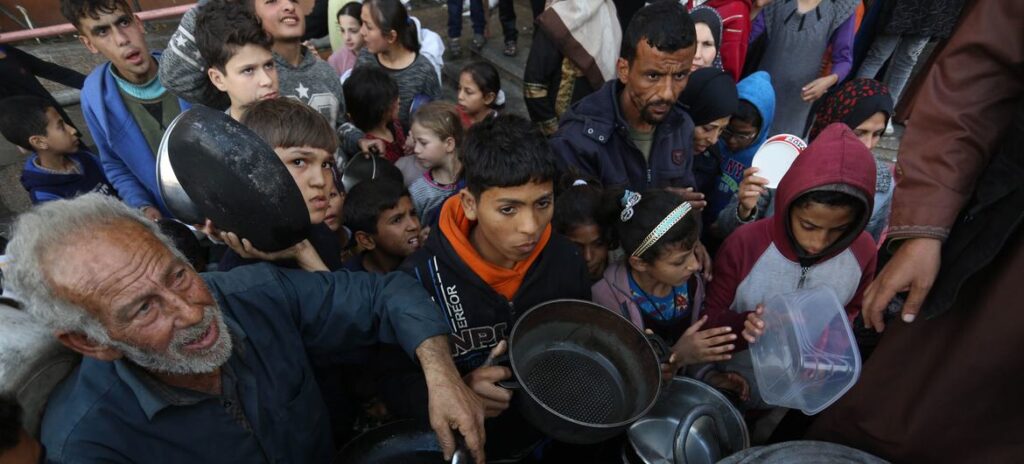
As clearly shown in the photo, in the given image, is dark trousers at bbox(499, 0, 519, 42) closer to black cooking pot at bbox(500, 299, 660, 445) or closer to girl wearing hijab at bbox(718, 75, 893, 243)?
girl wearing hijab at bbox(718, 75, 893, 243)

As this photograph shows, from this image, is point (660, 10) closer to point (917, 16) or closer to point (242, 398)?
point (242, 398)

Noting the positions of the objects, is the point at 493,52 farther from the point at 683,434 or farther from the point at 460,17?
the point at 683,434

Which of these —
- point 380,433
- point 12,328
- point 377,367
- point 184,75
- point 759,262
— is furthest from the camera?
point 184,75

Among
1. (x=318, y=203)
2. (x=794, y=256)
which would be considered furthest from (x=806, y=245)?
(x=318, y=203)

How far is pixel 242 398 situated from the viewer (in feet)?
4.97

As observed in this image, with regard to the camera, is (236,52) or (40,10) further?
(40,10)

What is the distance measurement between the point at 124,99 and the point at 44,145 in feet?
2.50

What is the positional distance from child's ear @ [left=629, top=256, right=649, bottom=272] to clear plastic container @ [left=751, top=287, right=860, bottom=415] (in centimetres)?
55

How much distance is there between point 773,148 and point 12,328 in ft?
10.6

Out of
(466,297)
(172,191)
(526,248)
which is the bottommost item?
(466,297)

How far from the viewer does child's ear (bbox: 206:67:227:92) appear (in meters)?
2.62

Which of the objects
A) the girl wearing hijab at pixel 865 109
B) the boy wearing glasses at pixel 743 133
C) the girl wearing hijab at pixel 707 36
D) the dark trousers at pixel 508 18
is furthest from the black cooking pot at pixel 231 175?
the dark trousers at pixel 508 18

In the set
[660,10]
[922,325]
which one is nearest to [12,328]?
[922,325]

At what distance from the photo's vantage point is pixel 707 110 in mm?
3039
